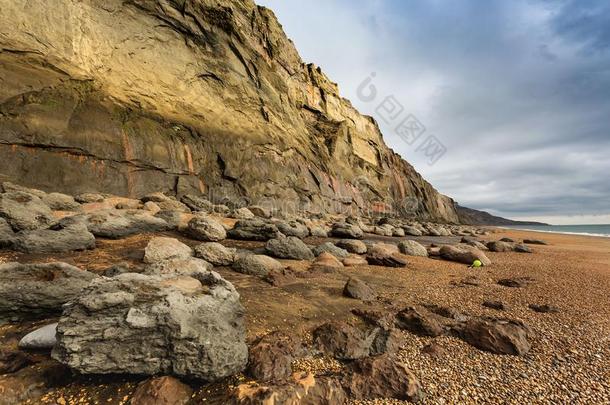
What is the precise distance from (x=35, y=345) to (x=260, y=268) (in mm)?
3900

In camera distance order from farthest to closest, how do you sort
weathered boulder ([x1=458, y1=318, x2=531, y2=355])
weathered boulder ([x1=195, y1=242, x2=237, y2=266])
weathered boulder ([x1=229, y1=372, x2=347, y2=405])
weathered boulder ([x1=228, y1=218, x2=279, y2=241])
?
weathered boulder ([x1=228, y1=218, x2=279, y2=241])
weathered boulder ([x1=195, y1=242, x2=237, y2=266])
weathered boulder ([x1=458, y1=318, x2=531, y2=355])
weathered boulder ([x1=229, y1=372, x2=347, y2=405])

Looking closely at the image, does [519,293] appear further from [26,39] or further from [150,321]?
[26,39]

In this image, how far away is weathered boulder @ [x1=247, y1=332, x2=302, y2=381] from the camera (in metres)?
2.88

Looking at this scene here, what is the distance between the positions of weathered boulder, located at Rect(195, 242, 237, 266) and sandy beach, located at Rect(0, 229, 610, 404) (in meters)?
0.36

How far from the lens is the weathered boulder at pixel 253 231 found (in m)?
10.4

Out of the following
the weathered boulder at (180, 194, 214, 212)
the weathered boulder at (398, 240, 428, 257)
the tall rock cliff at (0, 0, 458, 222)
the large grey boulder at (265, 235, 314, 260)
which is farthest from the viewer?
the weathered boulder at (180, 194, 214, 212)

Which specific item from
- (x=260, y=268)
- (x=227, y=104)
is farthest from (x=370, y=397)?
(x=227, y=104)

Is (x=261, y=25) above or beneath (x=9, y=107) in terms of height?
above

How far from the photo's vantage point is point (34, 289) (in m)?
3.55

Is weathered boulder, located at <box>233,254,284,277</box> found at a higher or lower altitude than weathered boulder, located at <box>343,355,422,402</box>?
higher

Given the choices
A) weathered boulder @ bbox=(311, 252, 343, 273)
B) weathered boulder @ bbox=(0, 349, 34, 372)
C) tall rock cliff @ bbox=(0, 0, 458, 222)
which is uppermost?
tall rock cliff @ bbox=(0, 0, 458, 222)

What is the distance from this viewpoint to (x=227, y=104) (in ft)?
82.5

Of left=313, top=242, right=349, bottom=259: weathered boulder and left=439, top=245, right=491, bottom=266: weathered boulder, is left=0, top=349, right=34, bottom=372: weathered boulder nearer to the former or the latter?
left=313, top=242, right=349, bottom=259: weathered boulder

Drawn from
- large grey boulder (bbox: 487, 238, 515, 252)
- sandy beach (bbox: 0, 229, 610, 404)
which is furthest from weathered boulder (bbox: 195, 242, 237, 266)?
large grey boulder (bbox: 487, 238, 515, 252)
